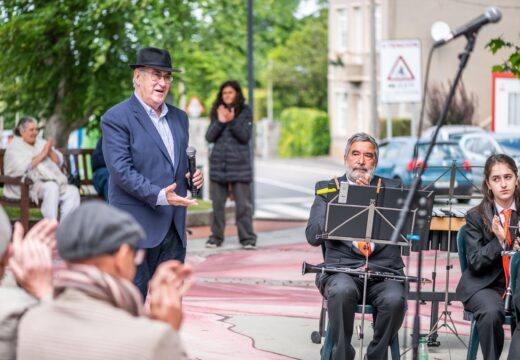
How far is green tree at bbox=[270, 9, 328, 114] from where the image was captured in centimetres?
6531

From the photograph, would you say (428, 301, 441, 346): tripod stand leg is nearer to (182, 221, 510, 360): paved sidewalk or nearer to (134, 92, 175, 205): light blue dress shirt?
(182, 221, 510, 360): paved sidewalk

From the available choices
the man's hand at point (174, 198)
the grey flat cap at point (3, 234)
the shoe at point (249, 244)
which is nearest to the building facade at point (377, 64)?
the shoe at point (249, 244)

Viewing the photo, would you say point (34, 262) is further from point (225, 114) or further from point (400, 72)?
point (400, 72)

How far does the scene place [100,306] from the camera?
374 centimetres

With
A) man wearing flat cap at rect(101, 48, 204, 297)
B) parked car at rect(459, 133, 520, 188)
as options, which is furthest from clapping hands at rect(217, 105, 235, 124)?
parked car at rect(459, 133, 520, 188)

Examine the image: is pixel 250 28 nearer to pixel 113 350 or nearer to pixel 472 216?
pixel 472 216

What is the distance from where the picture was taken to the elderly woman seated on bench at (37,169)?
14641 millimetres

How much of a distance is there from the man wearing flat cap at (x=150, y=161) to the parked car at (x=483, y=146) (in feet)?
63.3

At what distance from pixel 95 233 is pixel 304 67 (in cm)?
6258

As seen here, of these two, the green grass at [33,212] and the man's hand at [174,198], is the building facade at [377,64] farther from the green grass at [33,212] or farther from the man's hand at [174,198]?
the man's hand at [174,198]

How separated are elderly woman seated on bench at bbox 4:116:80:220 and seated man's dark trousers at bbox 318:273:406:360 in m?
7.62

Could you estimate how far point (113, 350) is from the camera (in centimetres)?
365

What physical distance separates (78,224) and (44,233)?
0.56 meters

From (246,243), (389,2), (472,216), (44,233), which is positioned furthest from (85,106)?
(389,2)
